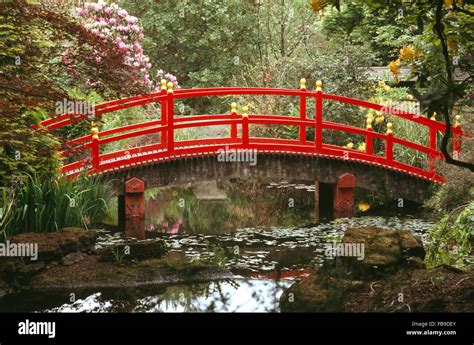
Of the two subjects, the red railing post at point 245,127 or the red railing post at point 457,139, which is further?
the red railing post at point 245,127

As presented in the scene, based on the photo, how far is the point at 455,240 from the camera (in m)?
6.82

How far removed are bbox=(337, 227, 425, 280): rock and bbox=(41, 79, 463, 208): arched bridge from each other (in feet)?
11.8

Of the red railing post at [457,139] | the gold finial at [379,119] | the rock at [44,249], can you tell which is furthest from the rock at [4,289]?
the gold finial at [379,119]

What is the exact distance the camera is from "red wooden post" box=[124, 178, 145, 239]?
37.3 ft

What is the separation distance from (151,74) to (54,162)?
10377 mm

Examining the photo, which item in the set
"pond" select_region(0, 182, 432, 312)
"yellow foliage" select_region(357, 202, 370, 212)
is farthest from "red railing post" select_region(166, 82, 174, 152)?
"yellow foliage" select_region(357, 202, 370, 212)

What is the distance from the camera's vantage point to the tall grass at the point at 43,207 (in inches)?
330

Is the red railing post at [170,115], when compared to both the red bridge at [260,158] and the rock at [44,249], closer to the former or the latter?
the red bridge at [260,158]

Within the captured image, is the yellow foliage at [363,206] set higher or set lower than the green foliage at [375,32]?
lower

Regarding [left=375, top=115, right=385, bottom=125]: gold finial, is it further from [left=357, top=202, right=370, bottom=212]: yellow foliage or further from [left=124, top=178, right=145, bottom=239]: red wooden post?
[left=124, top=178, right=145, bottom=239]: red wooden post

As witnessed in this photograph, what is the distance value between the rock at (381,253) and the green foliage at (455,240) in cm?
18

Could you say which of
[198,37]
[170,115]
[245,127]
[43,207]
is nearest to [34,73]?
[43,207]

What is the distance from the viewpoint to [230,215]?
12680mm
